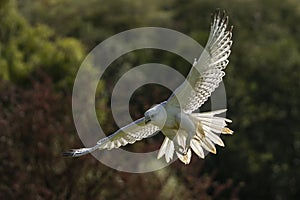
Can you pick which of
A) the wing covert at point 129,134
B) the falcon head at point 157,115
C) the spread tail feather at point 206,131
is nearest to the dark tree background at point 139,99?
the wing covert at point 129,134

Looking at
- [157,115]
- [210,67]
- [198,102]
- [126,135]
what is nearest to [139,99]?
[126,135]

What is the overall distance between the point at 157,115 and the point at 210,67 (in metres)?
0.68

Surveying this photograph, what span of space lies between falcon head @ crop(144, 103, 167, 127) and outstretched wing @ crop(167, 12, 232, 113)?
0.12m

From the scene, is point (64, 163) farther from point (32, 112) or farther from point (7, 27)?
point (7, 27)

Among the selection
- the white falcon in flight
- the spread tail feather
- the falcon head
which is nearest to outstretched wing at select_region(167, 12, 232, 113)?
the white falcon in flight

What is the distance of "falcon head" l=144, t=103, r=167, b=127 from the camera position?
7.80 metres

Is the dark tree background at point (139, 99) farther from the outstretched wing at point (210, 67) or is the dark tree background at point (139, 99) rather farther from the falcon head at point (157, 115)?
the outstretched wing at point (210, 67)

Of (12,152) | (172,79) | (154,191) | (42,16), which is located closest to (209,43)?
(154,191)

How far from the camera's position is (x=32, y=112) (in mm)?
14930

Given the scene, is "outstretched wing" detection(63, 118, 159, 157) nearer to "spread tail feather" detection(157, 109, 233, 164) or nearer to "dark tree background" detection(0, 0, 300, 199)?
"spread tail feather" detection(157, 109, 233, 164)

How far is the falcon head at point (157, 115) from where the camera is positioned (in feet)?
25.6

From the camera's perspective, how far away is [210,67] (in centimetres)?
780

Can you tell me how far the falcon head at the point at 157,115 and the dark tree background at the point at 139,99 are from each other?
18.6 feet

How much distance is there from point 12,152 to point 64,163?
91 cm
